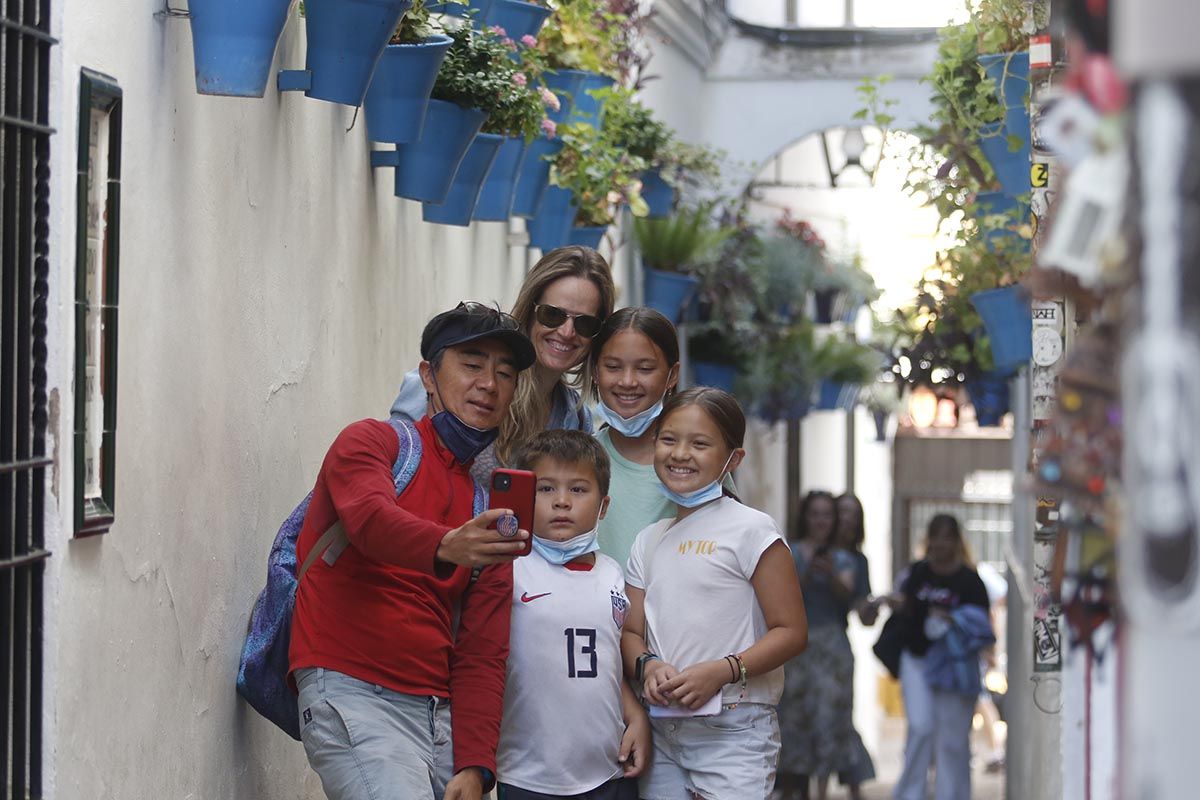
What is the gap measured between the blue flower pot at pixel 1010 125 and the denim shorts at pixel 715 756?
2.26 meters

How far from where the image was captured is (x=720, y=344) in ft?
39.5

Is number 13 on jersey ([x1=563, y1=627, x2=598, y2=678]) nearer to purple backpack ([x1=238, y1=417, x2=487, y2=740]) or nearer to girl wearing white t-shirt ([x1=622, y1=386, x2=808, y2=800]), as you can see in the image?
girl wearing white t-shirt ([x1=622, y1=386, x2=808, y2=800])

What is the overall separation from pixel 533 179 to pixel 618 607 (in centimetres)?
320

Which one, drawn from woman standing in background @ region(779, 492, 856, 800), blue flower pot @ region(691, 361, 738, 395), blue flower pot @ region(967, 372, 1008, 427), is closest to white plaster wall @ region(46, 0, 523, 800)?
blue flower pot @ region(967, 372, 1008, 427)

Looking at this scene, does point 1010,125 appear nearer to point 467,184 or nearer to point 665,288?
point 467,184

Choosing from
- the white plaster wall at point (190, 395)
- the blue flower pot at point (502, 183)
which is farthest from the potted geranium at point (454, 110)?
the blue flower pot at point (502, 183)

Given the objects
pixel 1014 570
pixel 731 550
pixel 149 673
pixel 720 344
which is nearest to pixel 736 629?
pixel 731 550

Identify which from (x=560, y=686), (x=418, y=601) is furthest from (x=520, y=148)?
(x=418, y=601)

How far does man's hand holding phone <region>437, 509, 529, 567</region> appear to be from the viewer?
3422 millimetres

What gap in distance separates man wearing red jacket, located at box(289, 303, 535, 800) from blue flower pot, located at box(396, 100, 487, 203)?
1571 millimetres

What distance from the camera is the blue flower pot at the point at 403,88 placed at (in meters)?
4.86

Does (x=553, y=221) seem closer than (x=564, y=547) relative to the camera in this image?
No

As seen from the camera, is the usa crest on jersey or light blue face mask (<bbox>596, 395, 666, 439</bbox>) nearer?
the usa crest on jersey

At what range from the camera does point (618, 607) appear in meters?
4.15
